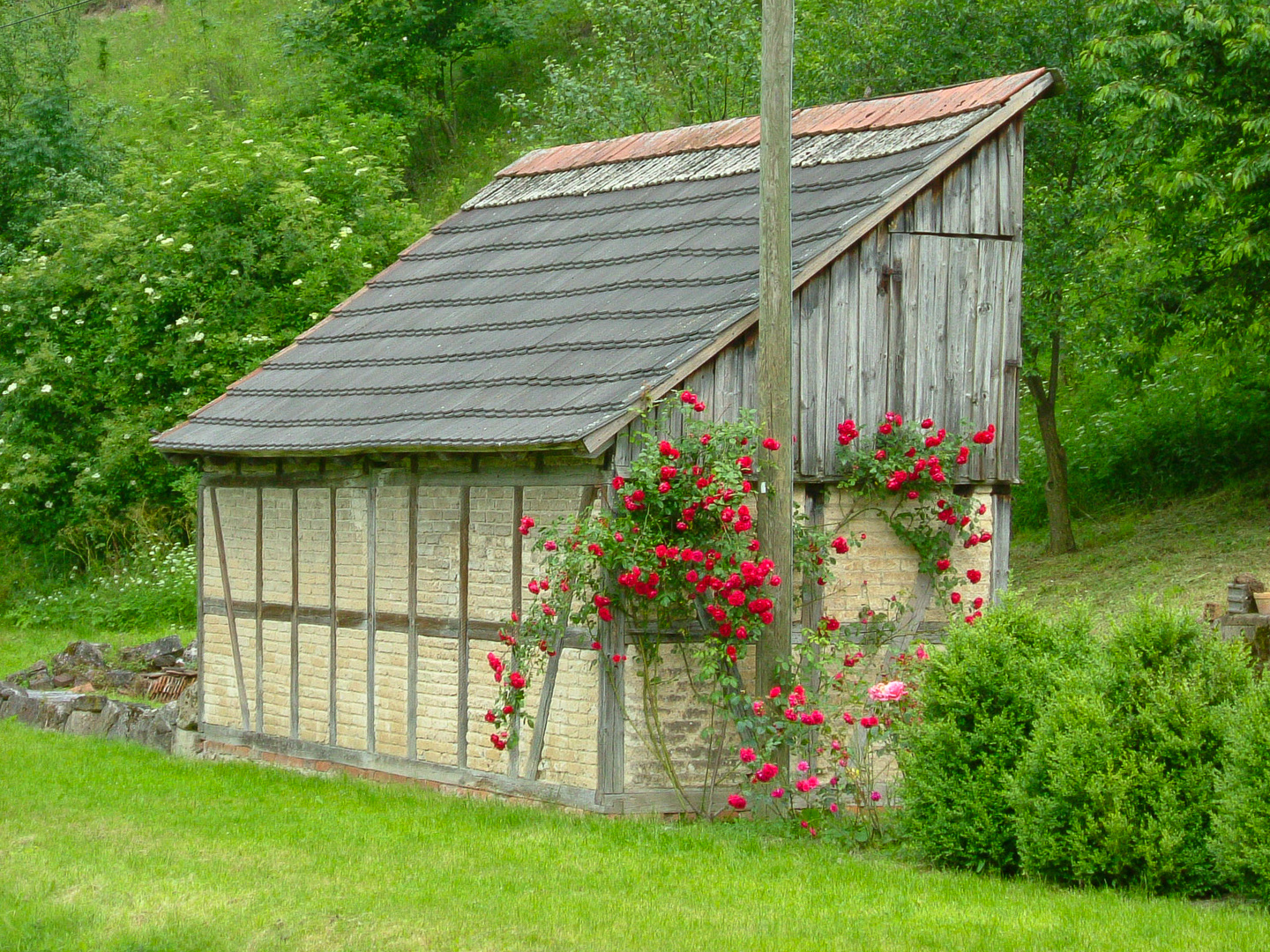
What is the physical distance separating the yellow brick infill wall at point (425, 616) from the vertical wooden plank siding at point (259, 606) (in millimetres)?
30

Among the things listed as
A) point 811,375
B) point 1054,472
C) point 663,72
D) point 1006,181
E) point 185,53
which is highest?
point 185,53

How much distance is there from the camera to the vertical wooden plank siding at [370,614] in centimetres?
1188

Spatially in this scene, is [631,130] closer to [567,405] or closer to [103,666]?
[103,666]

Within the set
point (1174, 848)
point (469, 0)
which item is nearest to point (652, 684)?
point (1174, 848)

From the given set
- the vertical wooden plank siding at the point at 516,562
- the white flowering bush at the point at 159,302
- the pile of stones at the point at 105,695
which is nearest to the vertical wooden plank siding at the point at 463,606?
the vertical wooden plank siding at the point at 516,562

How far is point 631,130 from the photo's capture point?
75.4ft

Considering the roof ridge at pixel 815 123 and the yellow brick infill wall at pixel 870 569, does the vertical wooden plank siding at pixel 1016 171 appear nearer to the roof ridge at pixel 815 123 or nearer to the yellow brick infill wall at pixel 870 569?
the roof ridge at pixel 815 123

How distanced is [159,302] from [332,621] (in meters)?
10.8

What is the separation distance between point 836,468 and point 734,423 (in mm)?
1162

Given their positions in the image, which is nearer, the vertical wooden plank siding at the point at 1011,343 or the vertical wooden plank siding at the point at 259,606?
the vertical wooden plank siding at the point at 1011,343

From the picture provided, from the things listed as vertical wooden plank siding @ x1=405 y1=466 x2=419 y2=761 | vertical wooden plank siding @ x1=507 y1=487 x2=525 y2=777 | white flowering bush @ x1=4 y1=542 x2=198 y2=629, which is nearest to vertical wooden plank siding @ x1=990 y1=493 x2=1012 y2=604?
vertical wooden plank siding @ x1=507 y1=487 x2=525 y2=777

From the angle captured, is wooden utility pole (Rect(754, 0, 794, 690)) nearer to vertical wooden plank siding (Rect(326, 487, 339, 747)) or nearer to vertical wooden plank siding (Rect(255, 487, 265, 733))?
vertical wooden plank siding (Rect(326, 487, 339, 747))

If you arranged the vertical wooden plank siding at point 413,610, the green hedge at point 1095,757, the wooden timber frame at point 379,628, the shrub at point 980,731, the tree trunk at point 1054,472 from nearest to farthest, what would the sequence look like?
the green hedge at point 1095,757
the shrub at point 980,731
the wooden timber frame at point 379,628
the vertical wooden plank siding at point 413,610
the tree trunk at point 1054,472

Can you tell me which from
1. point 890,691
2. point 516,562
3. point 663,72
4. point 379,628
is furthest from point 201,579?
point 663,72
